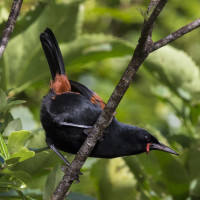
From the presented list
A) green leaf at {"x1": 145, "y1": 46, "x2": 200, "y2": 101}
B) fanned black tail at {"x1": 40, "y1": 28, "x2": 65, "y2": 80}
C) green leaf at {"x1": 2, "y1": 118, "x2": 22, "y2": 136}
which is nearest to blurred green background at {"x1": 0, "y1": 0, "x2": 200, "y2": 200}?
green leaf at {"x1": 145, "y1": 46, "x2": 200, "y2": 101}

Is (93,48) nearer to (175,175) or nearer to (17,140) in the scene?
(175,175)

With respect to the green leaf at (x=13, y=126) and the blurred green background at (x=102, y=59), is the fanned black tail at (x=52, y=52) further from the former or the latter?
the green leaf at (x=13, y=126)

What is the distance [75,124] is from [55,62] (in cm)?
51

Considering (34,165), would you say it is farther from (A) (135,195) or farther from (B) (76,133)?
(A) (135,195)

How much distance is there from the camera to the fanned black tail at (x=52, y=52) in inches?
121

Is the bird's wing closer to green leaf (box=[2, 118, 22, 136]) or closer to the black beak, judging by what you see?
the black beak

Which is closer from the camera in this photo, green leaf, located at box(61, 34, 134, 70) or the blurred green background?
the blurred green background

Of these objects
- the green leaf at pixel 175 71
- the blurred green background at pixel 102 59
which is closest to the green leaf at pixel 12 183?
the blurred green background at pixel 102 59

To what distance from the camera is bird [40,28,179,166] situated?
2.87m

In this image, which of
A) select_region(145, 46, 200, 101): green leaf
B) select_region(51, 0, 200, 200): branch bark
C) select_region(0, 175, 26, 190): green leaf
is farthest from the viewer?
select_region(145, 46, 200, 101): green leaf

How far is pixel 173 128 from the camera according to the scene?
13.4 ft

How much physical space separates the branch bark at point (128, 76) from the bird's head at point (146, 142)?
904 millimetres

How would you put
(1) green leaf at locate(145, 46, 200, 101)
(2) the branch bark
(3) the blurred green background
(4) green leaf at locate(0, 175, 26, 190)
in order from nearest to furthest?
(2) the branch bark
(4) green leaf at locate(0, 175, 26, 190)
(3) the blurred green background
(1) green leaf at locate(145, 46, 200, 101)

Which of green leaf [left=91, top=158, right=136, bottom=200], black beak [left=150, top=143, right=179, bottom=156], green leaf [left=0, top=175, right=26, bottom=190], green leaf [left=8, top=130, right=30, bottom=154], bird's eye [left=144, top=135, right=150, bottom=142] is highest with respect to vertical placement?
green leaf [left=8, top=130, right=30, bottom=154]
